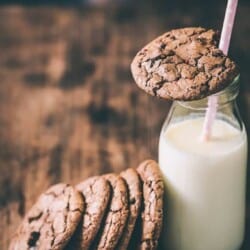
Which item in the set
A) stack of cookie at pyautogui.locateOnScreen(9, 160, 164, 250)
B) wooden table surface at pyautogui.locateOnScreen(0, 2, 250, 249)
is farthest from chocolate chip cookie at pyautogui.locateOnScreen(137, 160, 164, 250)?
wooden table surface at pyautogui.locateOnScreen(0, 2, 250, 249)

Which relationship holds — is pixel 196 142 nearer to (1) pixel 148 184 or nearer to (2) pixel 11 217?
(1) pixel 148 184

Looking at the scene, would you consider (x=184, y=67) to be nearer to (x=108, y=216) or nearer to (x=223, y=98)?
(x=223, y=98)

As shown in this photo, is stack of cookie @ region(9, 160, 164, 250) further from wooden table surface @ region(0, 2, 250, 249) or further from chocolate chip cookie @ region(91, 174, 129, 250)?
wooden table surface @ region(0, 2, 250, 249)

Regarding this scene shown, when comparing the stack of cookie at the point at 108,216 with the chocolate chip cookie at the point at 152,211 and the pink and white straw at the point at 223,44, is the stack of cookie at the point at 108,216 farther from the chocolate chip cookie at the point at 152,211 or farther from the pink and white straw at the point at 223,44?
the pink and white straw at the point at 223,44

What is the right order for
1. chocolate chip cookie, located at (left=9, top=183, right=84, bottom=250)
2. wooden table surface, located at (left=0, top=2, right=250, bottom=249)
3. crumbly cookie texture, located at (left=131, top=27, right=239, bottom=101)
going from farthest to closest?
wooden table surface, located at (left=0, top=2, right=250, bottom=249) < chocolate chip cookie, located at (left=9, top=183, right=84, bottom=250) < crumbly cookie texture, located at (left=131, top=27, right=239, bottom=101)

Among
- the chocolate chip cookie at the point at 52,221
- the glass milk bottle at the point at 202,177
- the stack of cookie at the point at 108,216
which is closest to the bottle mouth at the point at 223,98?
the glass milk bottle at the point at 202,177

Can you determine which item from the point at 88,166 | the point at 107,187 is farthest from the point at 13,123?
the point at 107,187
